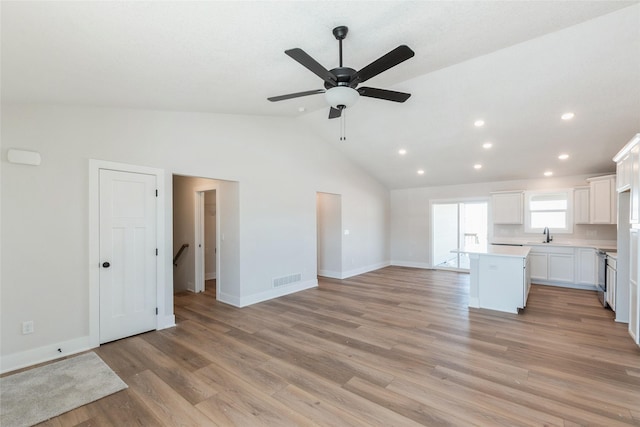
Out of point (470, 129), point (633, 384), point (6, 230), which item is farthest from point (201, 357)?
point (470, 129)

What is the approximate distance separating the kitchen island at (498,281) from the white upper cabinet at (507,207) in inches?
108

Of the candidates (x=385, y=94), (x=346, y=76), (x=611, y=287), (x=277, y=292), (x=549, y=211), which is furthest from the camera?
(x=549, y=211)

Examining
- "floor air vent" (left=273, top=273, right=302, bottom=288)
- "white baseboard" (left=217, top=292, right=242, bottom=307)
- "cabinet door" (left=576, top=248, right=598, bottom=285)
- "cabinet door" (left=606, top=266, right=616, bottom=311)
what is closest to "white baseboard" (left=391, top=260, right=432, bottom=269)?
"cabinet door" (left=576, top=248, right=598, bottom=285)

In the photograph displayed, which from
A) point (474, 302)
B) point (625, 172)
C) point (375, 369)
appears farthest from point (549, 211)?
point (375, 369)

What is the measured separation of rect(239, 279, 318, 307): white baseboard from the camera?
4.86 m

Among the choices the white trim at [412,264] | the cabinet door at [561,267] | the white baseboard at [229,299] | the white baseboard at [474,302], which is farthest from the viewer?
the white trim at [412,264]

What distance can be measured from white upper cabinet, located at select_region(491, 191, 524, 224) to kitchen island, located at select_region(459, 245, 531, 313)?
2.74 m

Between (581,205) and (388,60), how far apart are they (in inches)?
260

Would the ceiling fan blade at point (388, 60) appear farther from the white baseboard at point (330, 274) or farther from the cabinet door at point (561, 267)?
the cabinet door at point (561, 267)

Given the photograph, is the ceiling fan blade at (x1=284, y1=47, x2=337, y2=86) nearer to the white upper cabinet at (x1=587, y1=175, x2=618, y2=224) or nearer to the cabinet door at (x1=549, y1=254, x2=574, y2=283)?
the white upper cabinet at (x1=587, y1=175, x2=618, y2=224)

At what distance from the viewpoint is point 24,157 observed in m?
2.84

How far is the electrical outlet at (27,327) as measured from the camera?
2863mm

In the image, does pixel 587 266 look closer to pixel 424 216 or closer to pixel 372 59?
pixel 424 216

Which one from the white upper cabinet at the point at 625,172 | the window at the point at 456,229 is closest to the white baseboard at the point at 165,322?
the white upper cabinet at the point at 625,172
